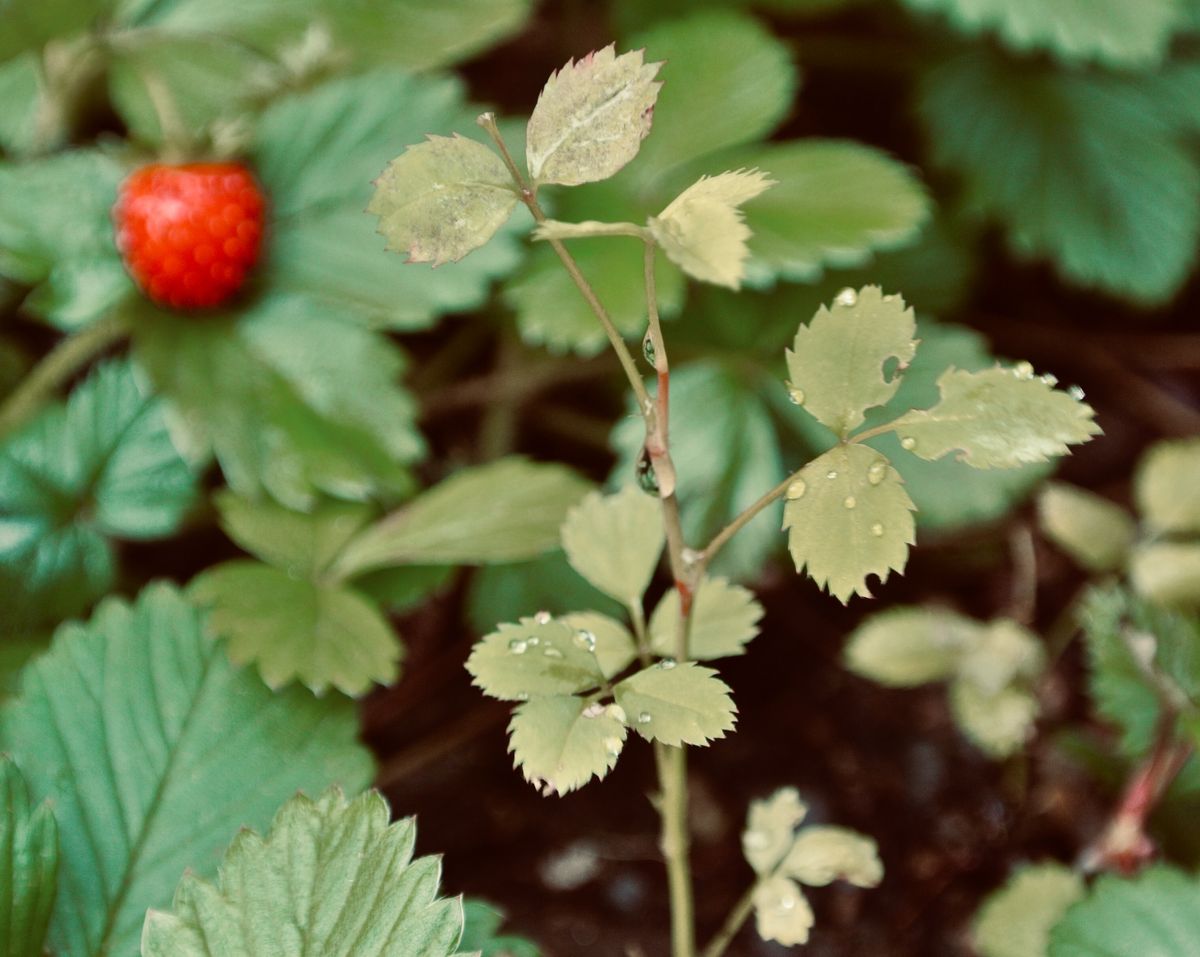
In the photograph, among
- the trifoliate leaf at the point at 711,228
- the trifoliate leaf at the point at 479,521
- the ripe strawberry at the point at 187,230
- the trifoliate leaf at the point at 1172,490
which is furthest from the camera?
the trifoliate leaf at the point at 1172,490

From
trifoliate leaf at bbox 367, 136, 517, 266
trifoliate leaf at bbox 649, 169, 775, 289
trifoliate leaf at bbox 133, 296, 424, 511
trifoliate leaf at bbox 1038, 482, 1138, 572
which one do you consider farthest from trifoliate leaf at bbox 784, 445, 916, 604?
trifoliate leaf at bbox 1038, 482, 1138, 572

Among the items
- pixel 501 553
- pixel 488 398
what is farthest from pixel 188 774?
pixel 488 398

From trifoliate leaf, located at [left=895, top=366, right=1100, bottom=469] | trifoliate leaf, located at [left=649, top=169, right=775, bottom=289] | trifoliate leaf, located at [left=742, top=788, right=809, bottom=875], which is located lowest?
trifoliate leaf, located at [left=742, top=788, right=809, bottom=875]

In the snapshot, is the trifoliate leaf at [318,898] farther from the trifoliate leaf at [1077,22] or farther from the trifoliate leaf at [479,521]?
the trifoliate leaf at [1077,22]

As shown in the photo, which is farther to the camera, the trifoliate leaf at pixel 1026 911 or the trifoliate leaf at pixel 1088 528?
the trifoliate leaf at pixel 1088 528

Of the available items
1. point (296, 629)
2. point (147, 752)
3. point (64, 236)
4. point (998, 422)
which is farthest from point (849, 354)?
point (64, 236)

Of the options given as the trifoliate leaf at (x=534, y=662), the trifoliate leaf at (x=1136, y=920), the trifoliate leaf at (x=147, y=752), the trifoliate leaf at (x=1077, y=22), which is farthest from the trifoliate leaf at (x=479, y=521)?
the trifoliate leaf at (x=1077, y=22)

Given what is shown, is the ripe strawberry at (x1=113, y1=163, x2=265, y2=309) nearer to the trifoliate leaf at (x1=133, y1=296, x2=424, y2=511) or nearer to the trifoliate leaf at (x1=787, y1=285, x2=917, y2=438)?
the trifoliate leaf at (x1=133, y1=296, x2=424, y2=511)
